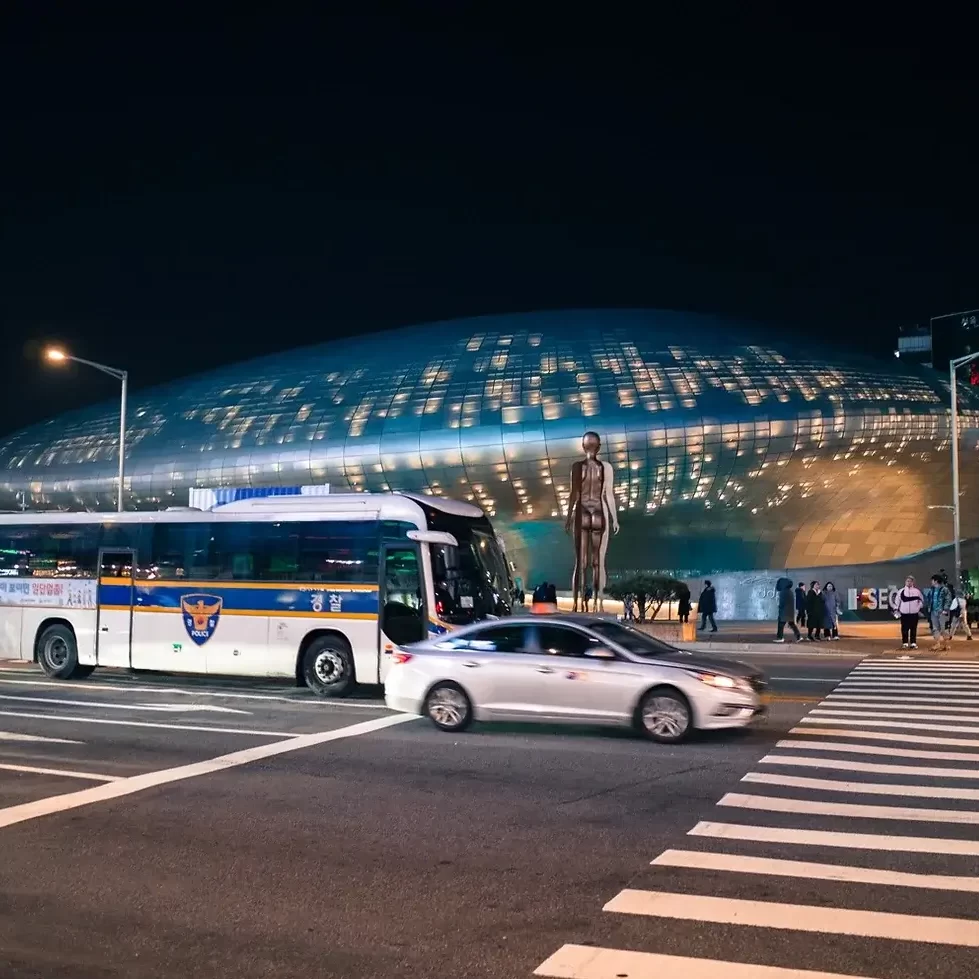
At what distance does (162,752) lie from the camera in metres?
10.5

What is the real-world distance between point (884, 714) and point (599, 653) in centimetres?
437

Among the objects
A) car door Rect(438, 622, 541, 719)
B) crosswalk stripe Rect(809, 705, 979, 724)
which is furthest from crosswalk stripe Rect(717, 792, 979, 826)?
crosswalk stripe Rect(809, 705, 979, 724)

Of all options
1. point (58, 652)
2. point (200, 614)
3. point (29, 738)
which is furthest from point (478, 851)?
point (58, 652)

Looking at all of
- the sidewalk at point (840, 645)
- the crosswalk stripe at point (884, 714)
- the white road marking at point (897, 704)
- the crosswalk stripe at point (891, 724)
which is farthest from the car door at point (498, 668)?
the sidewalk at point (840, 645)

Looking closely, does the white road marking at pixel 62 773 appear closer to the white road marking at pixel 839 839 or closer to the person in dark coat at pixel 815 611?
the white road marking at pixel 839 839

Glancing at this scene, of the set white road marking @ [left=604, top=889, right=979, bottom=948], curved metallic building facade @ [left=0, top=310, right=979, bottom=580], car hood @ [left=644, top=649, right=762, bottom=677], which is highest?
curved metallic building facade @ [left=0, top=310, right=979, bottom=580]

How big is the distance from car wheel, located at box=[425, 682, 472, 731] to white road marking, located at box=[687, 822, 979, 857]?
4.67 meters

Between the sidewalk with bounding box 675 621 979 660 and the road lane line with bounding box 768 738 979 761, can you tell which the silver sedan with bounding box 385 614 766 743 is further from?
the sidewalk with bounding box 675 621 979 660

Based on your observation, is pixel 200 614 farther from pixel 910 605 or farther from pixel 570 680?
pixel 910 605

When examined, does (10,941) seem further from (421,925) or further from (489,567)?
(489,567)

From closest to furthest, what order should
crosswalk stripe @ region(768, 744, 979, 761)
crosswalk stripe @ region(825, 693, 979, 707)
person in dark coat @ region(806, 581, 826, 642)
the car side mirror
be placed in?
crosswalk stripe @ region(768, 744, 979, 761) → the car side mirror → crosswalk stripe @ region(825, 693, 979, 707) → person in dark coat @ region(806, 581, 826, 642)

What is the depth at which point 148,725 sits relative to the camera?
40.6 feet

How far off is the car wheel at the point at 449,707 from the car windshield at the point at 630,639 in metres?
1.67

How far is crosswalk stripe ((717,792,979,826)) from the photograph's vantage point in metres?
7.66
